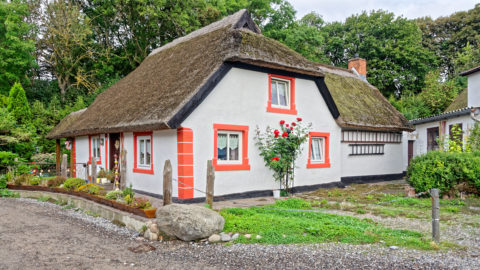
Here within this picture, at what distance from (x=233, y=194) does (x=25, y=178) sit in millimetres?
9088

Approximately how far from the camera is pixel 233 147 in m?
11.4

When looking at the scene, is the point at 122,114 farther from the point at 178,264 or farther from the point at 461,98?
the point at 461,98

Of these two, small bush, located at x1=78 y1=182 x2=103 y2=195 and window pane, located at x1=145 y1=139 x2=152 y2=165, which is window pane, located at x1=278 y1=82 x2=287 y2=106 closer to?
window pane, located at x1=145 y1=139 x2=152 y2=165

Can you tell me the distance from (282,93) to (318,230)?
708 centimetres

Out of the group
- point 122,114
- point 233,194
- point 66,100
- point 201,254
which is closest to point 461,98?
point 233,194

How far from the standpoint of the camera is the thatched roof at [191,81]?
10266 millimetres

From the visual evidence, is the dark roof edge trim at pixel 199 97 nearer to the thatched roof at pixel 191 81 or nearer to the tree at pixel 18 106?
the thatched roof at pixel 191 81

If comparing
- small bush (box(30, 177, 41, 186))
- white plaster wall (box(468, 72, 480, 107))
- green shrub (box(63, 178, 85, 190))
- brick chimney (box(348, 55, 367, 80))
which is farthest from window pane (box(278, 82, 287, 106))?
brick chimney (box(348, 55, 367, 80))

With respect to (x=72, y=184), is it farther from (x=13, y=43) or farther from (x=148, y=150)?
(x=13, y=43)

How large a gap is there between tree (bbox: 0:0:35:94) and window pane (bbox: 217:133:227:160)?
18.7 metres

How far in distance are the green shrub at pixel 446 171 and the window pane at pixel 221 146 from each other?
6051mm

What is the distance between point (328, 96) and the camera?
13.9 metres

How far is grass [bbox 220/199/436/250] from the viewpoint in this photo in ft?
20.6

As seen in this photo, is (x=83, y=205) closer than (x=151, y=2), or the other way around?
(x=83, y=205)
